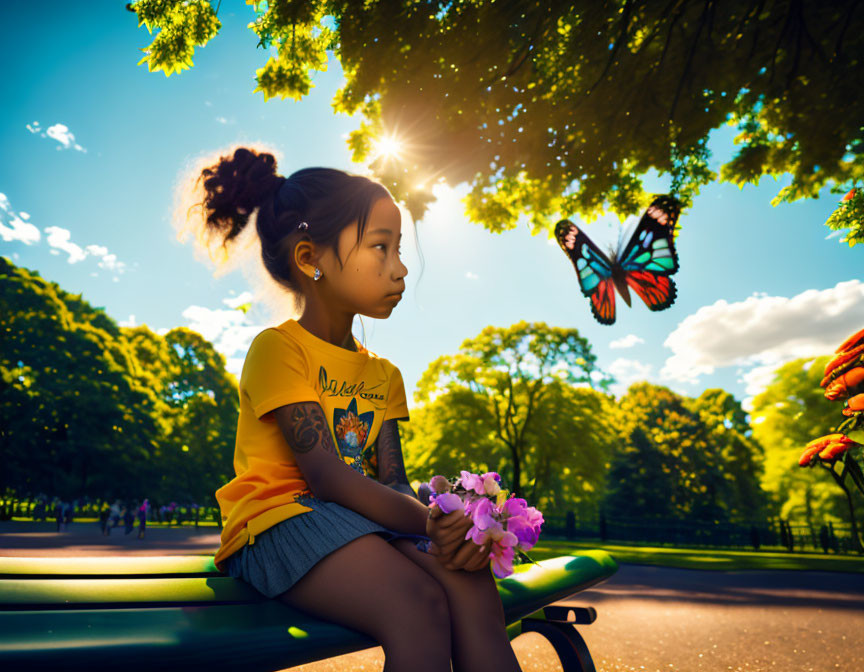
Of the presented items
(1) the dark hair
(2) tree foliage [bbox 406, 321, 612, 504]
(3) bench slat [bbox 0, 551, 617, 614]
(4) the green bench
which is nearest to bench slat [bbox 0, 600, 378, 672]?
(4) the green bench

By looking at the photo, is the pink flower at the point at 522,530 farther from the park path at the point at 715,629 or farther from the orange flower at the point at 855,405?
the park path at the point at 715,629

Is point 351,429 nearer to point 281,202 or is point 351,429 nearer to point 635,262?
point 281,202

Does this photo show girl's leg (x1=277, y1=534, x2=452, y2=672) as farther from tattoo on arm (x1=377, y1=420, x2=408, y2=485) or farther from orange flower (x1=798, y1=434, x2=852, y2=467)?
orange flower (x1=798, y1=434, x2=852, y2=467)

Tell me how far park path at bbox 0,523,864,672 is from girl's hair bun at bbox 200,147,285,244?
130 inches

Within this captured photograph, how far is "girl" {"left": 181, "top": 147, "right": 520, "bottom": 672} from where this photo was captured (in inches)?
48.2

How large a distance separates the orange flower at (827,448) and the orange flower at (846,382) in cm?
20

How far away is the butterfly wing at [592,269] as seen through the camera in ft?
22.7

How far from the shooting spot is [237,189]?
2064 mm

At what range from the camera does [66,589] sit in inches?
50.9

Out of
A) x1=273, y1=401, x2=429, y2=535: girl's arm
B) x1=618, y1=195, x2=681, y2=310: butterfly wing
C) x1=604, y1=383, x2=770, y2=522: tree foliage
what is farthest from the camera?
x1=604, y1=383, x2=770, y2=522: tree foliage

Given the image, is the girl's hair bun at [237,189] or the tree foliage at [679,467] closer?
the girl's hair bun at [237,189]

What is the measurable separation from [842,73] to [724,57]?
1006mm

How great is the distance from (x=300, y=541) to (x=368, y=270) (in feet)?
2.94

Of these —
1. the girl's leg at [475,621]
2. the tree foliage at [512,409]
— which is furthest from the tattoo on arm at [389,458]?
the tree foliage at [512,409]
